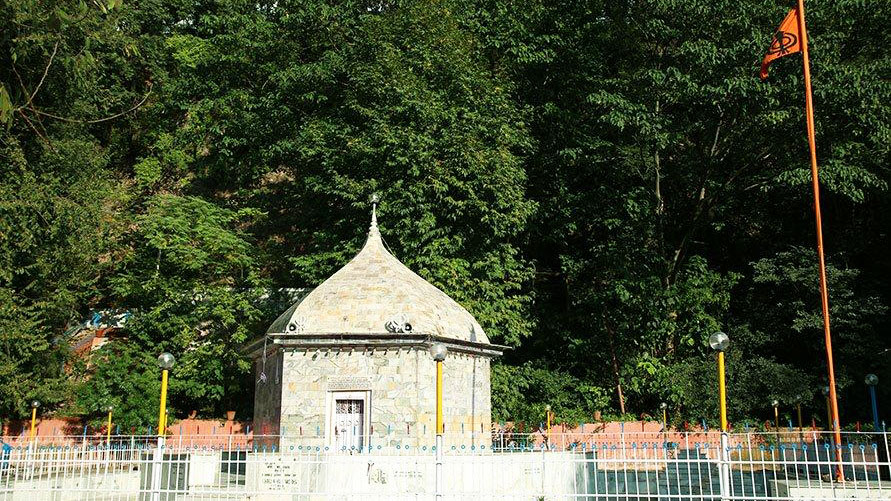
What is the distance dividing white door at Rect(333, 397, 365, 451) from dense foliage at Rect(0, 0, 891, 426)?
675cm

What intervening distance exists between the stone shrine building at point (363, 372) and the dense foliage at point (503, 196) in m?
5.22

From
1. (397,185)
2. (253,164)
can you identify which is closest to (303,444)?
(397,185)

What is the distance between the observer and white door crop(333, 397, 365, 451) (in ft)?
56.1

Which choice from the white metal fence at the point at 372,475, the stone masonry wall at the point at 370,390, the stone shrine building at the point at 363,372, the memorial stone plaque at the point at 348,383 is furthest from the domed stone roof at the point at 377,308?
→ the white metal fence at the point at 372,475

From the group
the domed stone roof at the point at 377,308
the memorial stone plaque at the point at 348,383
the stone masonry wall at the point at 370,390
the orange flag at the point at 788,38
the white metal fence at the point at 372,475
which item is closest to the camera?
the white metal fence at the point at 372,475

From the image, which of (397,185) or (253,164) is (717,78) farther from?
(253,164)

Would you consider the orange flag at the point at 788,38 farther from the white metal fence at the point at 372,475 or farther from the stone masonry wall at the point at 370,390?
the stone masonry wall at the point at 370,390

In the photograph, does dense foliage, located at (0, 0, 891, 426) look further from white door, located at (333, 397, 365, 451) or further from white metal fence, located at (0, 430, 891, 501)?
white metal fence, located at (0, 430, 891, 501)

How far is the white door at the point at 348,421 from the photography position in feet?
56.1

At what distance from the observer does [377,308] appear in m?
17.9

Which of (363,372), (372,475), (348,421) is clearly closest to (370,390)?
(363,372)

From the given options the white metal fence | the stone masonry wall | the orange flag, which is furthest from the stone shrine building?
the orange flag

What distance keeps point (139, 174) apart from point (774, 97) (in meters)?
22.6

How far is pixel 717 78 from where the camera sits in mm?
23500
